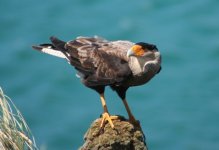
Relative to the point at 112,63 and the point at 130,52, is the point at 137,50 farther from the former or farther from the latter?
the point at 112,63

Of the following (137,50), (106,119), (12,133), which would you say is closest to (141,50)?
(137,50)

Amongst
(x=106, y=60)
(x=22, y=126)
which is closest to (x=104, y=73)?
(x=106, y=60)

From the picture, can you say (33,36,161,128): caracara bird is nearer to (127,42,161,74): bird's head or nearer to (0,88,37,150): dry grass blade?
(127,42,161,74): bird's head

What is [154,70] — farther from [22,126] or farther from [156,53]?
[22,126]

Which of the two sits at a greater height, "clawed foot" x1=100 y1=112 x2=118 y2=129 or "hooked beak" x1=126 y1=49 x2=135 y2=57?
"hooked beak" x1=126 y1=49 x2=135 y2=57

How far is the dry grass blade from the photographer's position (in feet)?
13.1

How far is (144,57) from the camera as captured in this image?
4582mm

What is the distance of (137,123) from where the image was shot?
4641 mm

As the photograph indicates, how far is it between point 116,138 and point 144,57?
2.34 ft

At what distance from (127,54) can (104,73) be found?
343mm

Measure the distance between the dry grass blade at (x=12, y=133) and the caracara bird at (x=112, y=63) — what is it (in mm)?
489

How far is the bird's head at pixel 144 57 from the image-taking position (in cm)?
450

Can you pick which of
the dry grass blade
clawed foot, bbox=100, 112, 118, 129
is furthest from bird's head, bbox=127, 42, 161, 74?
the dry grass blade

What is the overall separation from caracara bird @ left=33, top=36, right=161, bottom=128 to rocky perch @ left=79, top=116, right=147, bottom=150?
6cm
